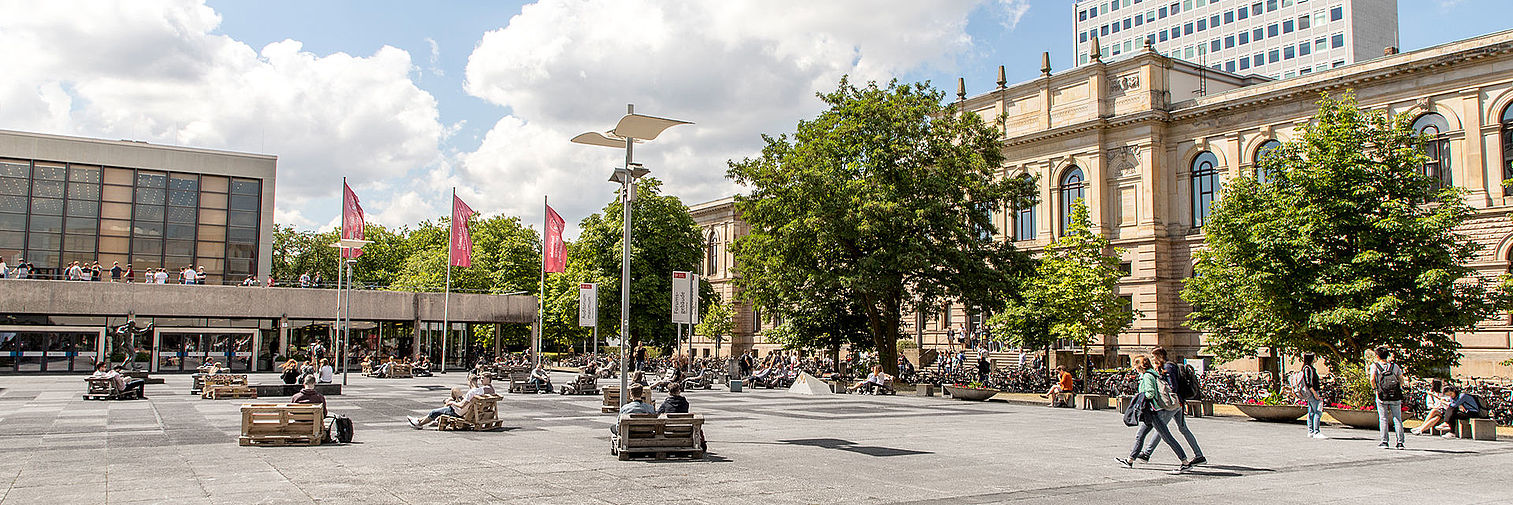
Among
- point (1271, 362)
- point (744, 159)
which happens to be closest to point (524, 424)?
point (744, 159)

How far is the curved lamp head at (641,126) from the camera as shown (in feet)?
49.4

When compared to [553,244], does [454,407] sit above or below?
below

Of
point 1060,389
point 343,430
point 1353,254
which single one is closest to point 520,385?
point 1060,389

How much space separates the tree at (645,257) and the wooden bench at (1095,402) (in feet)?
104

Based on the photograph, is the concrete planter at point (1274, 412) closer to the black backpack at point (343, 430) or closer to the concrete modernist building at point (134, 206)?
the black backpack at point (343, 430)

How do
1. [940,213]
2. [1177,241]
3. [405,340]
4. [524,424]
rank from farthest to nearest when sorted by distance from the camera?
[405,340]
[1177,241]
[940,213]
[524,424]

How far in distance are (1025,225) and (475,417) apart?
44.4 m

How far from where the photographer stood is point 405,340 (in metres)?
63.3

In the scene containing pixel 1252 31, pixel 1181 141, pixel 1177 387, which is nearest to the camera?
pixel 1177 387

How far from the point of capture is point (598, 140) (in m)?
16.1

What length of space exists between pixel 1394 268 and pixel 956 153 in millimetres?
16272

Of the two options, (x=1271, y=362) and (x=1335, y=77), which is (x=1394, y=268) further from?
(x=1335, y=77)

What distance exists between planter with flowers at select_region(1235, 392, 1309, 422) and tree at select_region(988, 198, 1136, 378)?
13456 mm

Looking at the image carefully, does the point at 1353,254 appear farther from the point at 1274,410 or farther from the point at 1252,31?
the point at 1252,31
